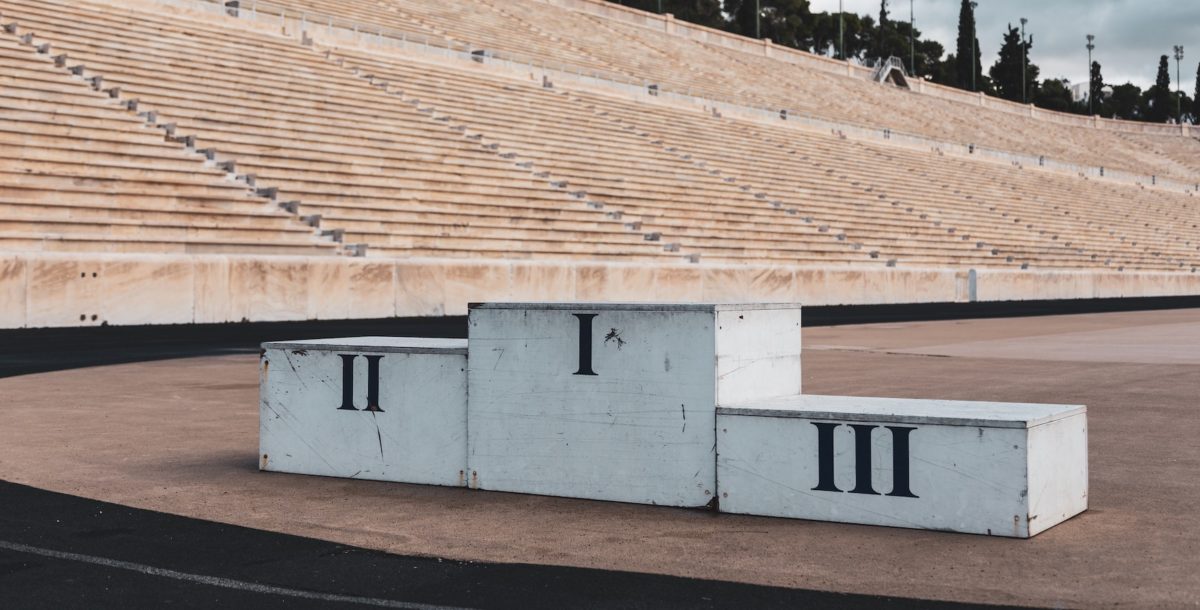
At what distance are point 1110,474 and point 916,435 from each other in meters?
1.74

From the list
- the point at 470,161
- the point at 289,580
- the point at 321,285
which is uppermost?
the point at 470,161

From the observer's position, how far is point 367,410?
6352 mm

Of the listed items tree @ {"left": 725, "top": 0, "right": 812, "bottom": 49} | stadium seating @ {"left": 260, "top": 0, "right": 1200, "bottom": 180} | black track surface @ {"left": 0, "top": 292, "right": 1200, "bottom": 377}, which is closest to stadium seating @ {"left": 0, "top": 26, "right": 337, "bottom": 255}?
black track surface @ {"left": 0, "top": 292, "right": 1200, "bottom": 377}

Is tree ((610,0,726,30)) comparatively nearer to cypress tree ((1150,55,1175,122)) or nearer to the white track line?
cypress tree ((1150,55,1175,122))

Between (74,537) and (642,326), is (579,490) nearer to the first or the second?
(642,326)

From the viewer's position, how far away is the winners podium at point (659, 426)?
16.7 feet

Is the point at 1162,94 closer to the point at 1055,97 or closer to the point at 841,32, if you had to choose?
the point at 1055,97

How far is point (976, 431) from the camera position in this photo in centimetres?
502

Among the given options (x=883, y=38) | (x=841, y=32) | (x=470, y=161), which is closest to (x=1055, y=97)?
(x=883, y=38)

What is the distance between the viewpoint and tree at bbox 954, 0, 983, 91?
9025 centimetres

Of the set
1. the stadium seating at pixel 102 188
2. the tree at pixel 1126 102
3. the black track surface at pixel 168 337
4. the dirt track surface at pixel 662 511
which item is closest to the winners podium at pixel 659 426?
the dirt track surface at pixel 662 511

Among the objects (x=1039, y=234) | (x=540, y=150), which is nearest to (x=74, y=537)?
(x=540, y=150)

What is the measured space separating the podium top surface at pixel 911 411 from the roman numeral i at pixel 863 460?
0.05 m

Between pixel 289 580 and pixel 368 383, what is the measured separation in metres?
2.13
